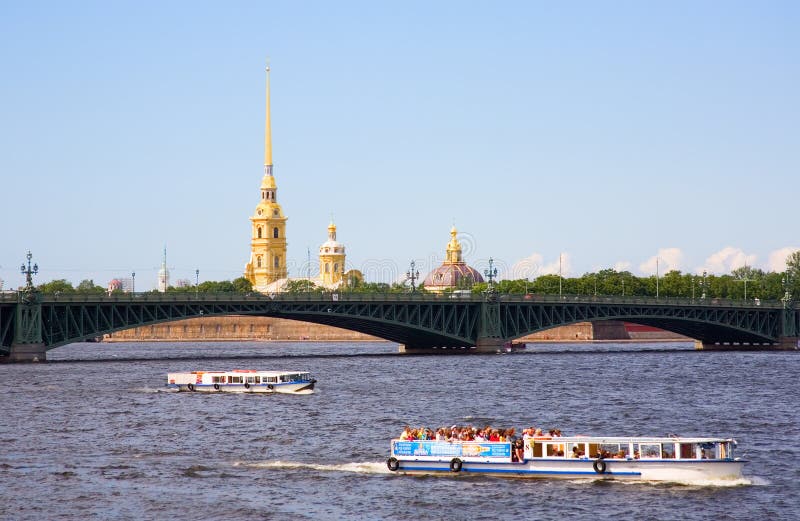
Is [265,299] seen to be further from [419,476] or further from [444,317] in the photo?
[419,476]

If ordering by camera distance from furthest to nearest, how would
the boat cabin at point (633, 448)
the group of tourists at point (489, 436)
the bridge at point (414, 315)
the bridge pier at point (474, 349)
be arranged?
the bridge pier at point (474, 349), the bridge at point (414, 315), the group of tourists at point (489, 436), the boat cabin at point (633, 448)

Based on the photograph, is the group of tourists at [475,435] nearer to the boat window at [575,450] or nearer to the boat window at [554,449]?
the boat window at [554,449]

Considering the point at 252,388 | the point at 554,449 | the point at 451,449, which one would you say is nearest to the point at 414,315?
the point at 252,388

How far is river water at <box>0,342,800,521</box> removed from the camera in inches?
1973

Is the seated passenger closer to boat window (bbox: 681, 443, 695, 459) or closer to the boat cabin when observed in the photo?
the boat cabin

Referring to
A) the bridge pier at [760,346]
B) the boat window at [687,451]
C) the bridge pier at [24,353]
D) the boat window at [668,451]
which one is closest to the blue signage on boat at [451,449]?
the boat window at [668,451]

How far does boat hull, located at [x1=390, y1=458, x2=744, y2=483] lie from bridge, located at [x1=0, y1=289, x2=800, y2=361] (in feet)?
240

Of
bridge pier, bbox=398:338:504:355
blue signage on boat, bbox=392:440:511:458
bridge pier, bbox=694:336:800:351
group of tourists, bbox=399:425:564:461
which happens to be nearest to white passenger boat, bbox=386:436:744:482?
blue signage on boat, bbox=392:440:511:458

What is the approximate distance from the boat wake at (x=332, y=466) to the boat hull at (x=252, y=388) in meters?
38.0

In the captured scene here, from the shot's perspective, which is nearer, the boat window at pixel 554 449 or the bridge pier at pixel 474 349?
the boat window at pixel 554 449

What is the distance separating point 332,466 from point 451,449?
5.52 m

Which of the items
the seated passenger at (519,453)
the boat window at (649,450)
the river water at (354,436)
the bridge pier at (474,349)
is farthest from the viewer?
the bridge pier at (474,349)

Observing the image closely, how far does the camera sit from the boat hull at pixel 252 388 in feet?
324

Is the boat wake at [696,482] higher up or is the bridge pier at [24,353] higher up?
the bridge pier at [24,353]
